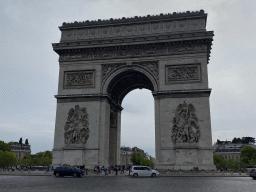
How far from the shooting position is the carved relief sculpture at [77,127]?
98.9 ft

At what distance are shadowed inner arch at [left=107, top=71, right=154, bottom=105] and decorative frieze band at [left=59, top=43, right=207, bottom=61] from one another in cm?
226

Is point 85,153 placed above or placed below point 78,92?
below

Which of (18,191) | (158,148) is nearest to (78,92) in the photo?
(158,148)

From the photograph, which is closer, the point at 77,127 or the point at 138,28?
the point at 77,127

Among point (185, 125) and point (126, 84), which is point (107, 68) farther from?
point (185, 125)

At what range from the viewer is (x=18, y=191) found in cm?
1155

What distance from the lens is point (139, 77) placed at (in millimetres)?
34281

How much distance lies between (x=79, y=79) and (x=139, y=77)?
7.21 meters

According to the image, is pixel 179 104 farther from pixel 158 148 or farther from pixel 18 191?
pixel 18 191

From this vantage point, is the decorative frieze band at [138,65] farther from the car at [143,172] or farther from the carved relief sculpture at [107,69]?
the car at [143,172]

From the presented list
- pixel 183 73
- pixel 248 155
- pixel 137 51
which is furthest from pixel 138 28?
pixel 248 155

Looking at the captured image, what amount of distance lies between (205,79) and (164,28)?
740cm

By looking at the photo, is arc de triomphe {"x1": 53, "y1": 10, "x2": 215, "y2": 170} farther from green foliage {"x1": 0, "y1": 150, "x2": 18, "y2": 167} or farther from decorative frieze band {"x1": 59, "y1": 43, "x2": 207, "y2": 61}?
green foliage {"x1": 0, "y1": 150, "x2": 18, "y2": 167}

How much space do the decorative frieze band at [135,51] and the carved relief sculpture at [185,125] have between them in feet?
→ 19.8
